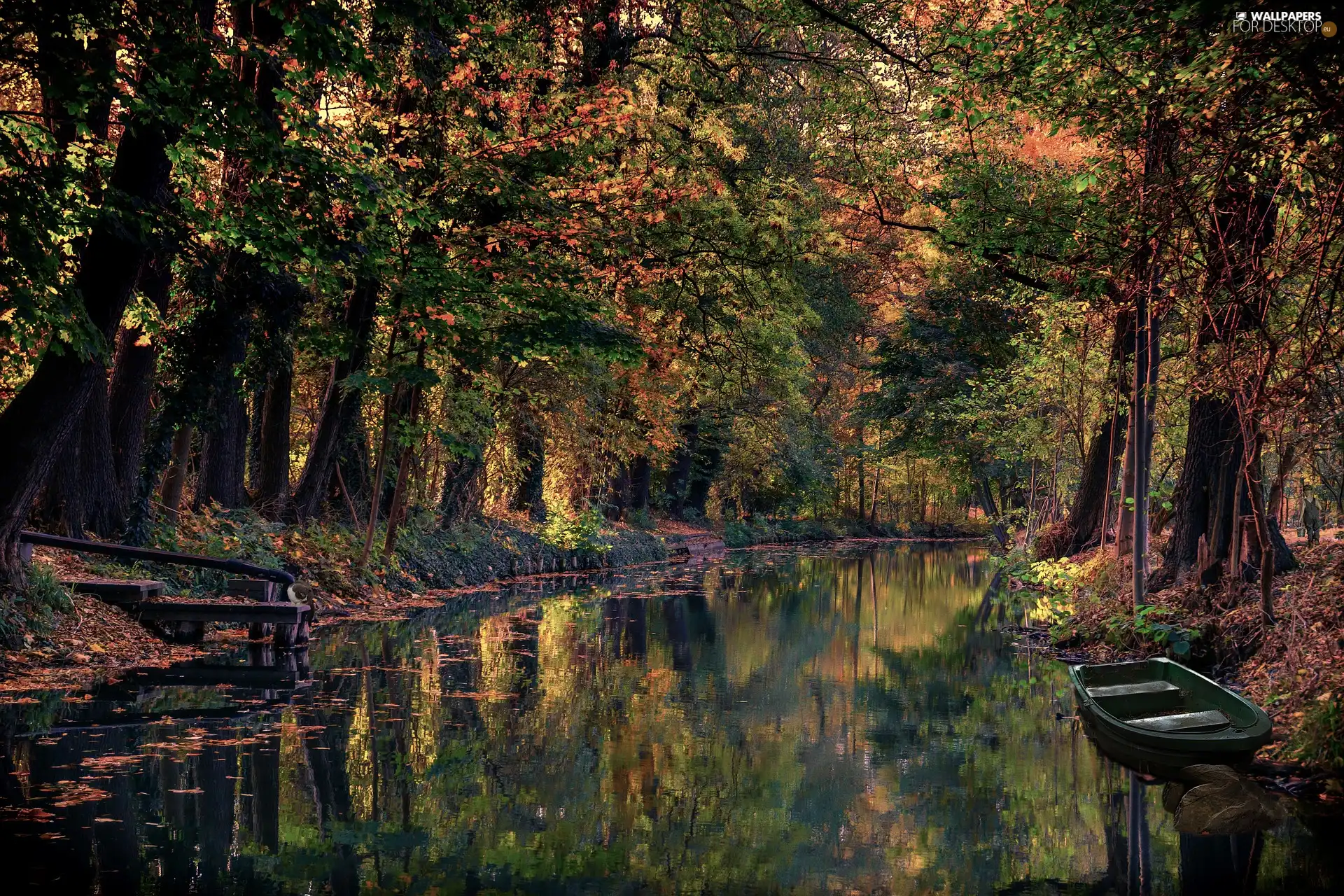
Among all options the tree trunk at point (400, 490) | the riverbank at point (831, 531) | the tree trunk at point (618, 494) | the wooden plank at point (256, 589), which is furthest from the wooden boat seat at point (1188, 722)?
the riverbank at point (831, 531)

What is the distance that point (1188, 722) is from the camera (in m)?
10.1

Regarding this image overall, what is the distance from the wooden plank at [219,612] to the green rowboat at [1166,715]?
902 cm

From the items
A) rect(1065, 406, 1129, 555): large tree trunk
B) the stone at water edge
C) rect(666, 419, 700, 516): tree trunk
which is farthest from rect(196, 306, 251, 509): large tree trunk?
rect(666, 419, 700, 516): tree trunk

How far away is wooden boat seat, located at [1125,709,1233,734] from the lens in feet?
32.1

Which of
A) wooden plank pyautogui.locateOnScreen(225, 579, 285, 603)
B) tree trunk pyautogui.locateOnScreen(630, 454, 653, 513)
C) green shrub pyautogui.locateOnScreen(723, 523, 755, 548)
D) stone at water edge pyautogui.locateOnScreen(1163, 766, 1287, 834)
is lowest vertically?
stone at water edge pyautogui.locateOnScreen(1163, 766, 1287, 834)

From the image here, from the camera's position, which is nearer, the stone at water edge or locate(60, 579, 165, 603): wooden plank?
the stone at water edge

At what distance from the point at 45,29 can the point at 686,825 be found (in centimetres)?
750

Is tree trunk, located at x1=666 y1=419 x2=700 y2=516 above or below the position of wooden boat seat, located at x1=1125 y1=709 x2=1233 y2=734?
above

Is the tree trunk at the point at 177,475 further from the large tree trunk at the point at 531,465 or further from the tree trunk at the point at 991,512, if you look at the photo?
the tree trunk at the point at 991,512

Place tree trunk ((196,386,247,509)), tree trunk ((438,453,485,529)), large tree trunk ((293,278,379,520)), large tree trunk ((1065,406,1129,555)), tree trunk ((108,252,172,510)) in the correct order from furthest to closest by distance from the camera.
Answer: tree trunk ((438,453,485,529)) < large tree trunk ((1065,406,1129,555)) < large tree trunk ((293,278,379,520)) < tree trunk ((196,386,247,509)) < tree trunk ((108,252,172,510))

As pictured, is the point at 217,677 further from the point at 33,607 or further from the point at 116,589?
the point at 116,589

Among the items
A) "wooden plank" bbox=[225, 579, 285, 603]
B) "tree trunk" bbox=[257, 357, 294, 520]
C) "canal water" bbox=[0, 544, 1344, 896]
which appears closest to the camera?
"canal water" bbox=[0, 544, 1344, 896]

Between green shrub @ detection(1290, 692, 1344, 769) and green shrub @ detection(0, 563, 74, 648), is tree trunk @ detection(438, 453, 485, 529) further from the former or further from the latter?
green shrub @ detection(1290, 692, 1344, 769)

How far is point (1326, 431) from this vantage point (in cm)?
958
